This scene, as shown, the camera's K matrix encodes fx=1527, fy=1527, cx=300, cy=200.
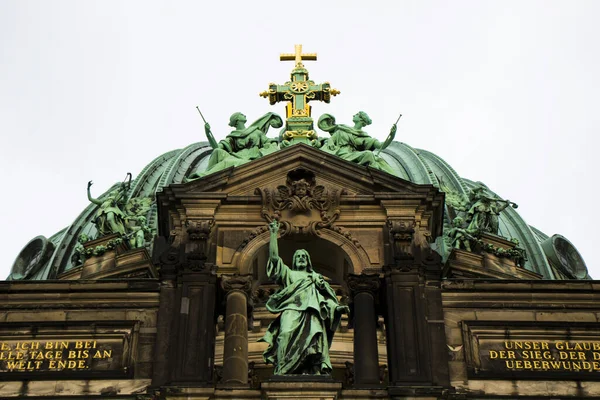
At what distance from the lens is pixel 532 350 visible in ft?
87.6

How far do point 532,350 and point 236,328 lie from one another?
5188 millimetres

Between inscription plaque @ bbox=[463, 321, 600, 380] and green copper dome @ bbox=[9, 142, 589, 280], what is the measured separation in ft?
59.2

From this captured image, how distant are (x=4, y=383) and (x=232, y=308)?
13.5 ft

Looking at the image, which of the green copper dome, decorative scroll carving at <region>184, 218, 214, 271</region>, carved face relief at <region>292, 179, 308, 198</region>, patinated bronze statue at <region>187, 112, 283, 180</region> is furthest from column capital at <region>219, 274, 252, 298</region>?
the green copper dome

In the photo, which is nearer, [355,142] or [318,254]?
[318,254]

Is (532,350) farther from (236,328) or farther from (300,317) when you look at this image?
(236,328)

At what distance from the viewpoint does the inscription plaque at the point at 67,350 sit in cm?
2614

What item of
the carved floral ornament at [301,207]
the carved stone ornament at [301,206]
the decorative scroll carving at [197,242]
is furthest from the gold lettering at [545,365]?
the decorative scroll carving at [197,242]

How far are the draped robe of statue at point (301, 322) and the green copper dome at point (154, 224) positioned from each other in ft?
60.9

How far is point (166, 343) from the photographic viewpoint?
26.3 metres

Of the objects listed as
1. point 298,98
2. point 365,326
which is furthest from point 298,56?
point 365,326

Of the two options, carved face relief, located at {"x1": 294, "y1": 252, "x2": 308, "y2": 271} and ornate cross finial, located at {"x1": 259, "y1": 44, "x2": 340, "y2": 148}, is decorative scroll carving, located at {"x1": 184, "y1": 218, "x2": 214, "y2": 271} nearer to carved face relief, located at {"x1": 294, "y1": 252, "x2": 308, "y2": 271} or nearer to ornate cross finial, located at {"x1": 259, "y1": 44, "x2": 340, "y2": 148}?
carved face relief, located at {"x1": 294, "y1": 252, "x2": 308, "y2": 271}

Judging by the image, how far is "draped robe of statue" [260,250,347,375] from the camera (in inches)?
990

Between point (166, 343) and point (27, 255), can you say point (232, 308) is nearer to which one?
point (166, 343)
